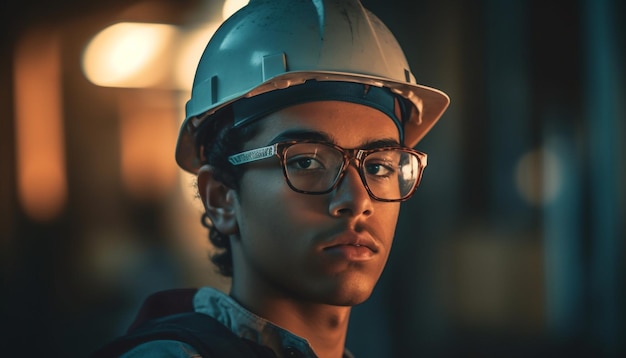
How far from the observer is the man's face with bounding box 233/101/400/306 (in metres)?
1.58

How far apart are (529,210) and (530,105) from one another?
0.68 metres

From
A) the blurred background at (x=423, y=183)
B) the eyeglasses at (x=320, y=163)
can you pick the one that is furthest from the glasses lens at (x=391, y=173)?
the blurred background at (x=423, y=183)

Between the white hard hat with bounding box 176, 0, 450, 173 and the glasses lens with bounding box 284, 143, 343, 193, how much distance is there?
6.7 inches

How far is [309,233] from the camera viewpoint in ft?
5.19

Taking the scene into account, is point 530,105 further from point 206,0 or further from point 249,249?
point 249,249

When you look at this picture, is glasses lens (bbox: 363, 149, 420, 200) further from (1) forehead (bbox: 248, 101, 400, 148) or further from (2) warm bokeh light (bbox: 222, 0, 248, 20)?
(2) warm bokeh light (bbox: 222, 0, 248, 20)

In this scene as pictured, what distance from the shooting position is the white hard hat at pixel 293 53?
1.62 meters

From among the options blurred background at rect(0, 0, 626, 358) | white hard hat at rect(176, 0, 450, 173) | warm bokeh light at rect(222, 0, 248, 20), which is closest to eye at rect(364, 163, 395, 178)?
white hard hat at rect(176, 0, 450, 173)

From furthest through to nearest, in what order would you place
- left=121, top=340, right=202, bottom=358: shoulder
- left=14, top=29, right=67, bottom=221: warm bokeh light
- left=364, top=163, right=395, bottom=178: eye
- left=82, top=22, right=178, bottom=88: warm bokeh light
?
left=82, top=22, right=178, bottom=88: warm bokeh light < left=14, top=29, right=67, bottom=221: warm bokeh light < left=364, top=163, right=395, bottom=178: eye < left=121, top=340, right=202, bottom=358: shoulder

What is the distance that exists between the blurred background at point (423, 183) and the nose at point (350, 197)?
2.18 meters

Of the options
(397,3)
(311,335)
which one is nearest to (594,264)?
(397,3)

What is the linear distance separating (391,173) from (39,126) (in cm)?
256

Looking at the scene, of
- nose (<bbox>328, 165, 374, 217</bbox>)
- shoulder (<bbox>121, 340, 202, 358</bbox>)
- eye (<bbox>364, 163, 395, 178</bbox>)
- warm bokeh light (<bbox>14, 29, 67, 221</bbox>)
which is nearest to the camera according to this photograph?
shoulder (<bbox>121, 340, 202, 358</bbox>)

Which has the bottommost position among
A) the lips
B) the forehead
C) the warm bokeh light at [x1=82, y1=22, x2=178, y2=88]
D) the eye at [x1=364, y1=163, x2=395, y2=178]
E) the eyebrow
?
the lips
